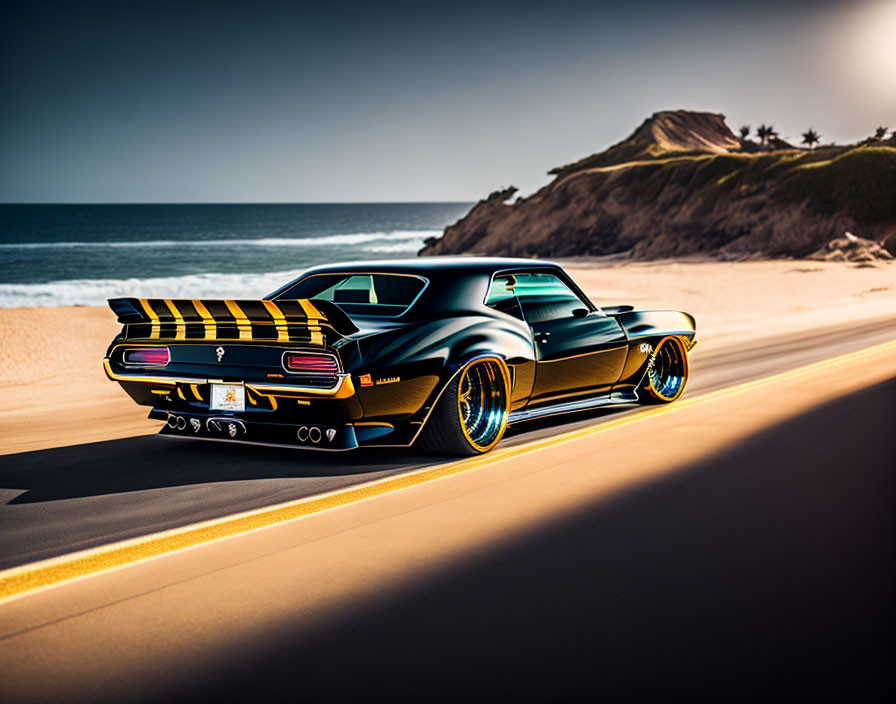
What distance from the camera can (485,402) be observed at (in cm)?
727

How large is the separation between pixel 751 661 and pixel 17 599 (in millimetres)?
2786

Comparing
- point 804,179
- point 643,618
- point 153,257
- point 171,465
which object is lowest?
point 153,257

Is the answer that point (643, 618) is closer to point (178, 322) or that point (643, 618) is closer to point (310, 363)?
point (310, 363)

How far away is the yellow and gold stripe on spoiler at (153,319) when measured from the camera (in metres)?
6.93

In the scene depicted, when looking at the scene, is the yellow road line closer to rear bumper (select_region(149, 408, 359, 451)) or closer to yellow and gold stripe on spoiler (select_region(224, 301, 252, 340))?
rear bumper (select_region(149, 408, 359, 451))

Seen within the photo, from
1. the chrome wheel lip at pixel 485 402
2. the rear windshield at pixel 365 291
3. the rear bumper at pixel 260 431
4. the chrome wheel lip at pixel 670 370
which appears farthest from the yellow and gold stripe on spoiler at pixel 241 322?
the chrome wheel lip at pixel 670 370

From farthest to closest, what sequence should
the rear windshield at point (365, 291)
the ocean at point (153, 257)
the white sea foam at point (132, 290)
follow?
the ocean at point (153, 257) < the white sea foam at point (132, 290) < the rear windshield at point (365, 291)

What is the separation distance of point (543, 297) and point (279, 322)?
2472 mm

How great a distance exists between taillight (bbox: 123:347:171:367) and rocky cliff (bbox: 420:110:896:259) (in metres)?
55.9

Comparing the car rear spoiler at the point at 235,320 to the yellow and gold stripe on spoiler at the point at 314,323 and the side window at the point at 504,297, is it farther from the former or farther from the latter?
the side window at the point at 504,297

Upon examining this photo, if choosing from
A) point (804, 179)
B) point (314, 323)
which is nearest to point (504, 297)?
point (314, 323)

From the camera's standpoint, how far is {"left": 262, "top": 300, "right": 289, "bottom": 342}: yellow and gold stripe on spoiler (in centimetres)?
641

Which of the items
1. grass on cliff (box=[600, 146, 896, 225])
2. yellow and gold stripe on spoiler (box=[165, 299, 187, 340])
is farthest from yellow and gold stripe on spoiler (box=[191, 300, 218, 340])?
grass on cliff (box=[600, 146, 896, 225])

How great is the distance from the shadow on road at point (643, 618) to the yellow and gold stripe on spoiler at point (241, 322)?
99.3 inches
